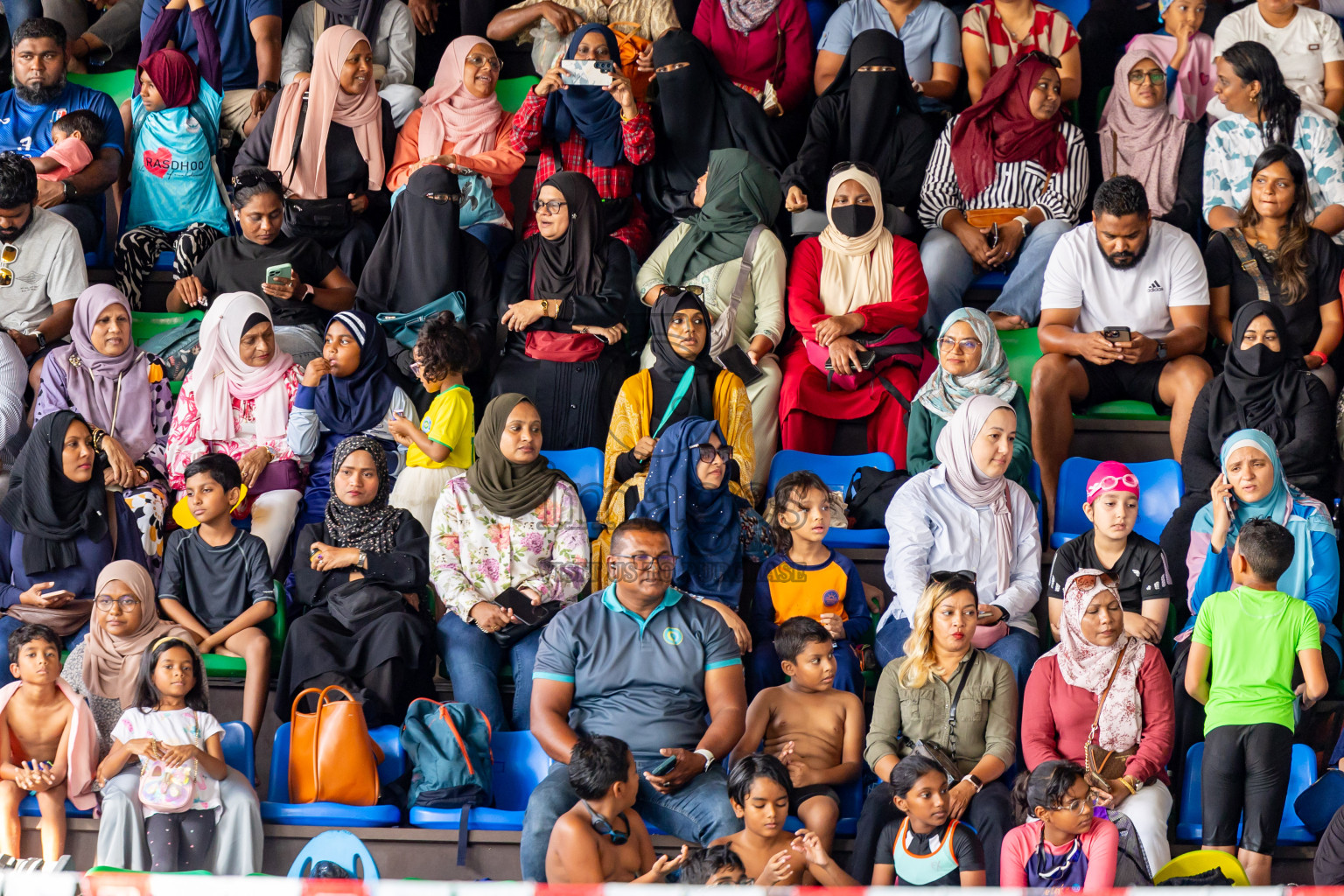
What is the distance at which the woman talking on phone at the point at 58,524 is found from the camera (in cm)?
507

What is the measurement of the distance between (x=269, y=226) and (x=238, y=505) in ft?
4.38

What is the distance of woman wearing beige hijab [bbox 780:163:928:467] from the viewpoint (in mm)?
5629

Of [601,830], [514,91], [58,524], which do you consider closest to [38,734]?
[58,524]

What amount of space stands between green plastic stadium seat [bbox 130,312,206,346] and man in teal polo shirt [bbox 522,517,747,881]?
269cm

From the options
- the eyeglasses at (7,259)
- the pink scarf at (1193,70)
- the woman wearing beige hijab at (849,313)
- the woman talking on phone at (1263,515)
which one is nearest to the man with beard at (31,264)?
the eyeglasses at (7,259)

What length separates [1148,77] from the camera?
21.2 feet

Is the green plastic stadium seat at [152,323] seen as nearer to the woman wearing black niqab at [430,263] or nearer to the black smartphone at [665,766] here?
the woman wearing black niqab at [430,263]

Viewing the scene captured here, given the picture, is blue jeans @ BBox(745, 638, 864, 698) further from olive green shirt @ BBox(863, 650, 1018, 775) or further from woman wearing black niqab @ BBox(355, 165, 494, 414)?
woman wearing black niqab @ BBox(355, 165, 494, 414)

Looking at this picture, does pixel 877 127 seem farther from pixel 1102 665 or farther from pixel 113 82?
pixel 113 82

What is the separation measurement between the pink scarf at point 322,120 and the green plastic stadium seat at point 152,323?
0.71 meters

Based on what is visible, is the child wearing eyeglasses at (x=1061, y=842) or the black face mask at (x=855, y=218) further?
the black face mask at (x=855, y=218)

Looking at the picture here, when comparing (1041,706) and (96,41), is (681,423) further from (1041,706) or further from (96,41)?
(96,41)

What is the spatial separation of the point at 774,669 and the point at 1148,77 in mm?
3280

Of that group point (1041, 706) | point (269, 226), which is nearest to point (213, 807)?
point (1041, 706)
